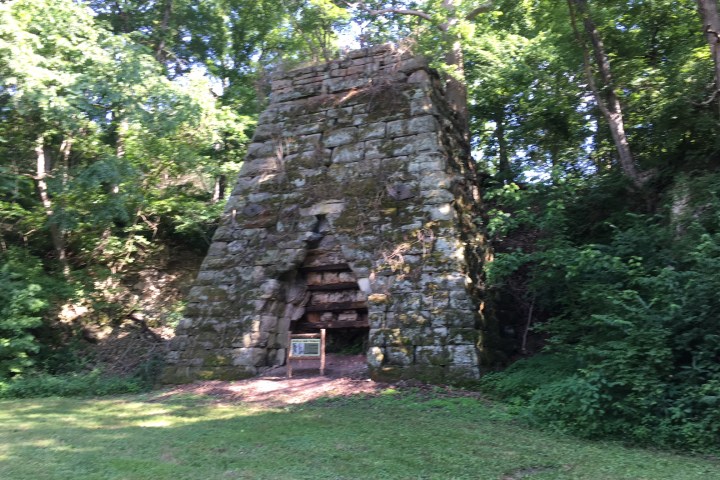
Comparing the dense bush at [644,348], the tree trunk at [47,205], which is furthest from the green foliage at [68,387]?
the dense bush at [644,348]

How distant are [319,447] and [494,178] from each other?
9.15 metres

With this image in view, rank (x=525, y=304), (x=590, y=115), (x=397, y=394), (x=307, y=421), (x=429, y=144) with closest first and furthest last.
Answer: (x=307, y=421)
(x=397, y=394)
(x=429, y=144)
(x=525, y=304)
(x=590, y=115)

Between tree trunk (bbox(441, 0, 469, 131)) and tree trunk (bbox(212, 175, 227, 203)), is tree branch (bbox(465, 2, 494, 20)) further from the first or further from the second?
tree trunk (bbox(212, 175, 227, 203))

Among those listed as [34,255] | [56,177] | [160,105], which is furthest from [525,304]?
[34,255]

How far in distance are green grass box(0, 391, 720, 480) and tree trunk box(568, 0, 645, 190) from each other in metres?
5.56

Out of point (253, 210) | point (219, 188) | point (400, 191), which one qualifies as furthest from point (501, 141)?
point (219, 188)

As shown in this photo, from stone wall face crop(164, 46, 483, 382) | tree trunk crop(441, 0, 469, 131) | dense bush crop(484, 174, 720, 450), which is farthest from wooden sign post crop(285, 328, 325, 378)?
tree trunk crop(441, 0, 469, 131)

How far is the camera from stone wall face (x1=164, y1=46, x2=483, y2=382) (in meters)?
8.81

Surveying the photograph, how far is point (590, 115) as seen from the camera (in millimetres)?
12656

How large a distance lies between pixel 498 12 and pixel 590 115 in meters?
3.28

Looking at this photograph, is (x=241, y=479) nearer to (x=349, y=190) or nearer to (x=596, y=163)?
(x=349, y=190)

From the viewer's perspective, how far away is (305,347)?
932cm

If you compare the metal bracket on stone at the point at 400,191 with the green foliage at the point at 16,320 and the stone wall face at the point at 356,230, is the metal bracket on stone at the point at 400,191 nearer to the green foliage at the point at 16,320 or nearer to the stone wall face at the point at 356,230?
the stone wall face at the point at 356,230

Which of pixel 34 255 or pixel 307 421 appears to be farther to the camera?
pixel 34 255
